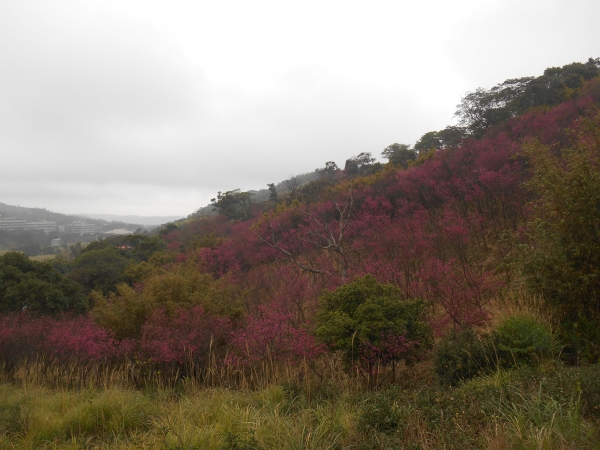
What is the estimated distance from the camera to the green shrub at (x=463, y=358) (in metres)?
4.32

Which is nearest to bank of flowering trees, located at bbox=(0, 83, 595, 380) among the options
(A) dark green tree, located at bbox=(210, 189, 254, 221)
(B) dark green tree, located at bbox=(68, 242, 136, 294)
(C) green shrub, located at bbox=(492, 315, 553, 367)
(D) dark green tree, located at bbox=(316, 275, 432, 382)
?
(D) dark green tree, located at bbox=(316, 275, 432, 382)

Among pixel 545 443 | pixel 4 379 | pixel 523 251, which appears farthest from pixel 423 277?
pixel 4 379

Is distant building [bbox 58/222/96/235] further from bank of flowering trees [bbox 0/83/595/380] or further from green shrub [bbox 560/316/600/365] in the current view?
green shrub [bbox 560/316/600/365]

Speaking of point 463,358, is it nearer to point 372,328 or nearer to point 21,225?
point 372,328

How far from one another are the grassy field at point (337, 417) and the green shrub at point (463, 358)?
323 millimetres

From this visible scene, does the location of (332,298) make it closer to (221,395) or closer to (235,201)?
(221,395)

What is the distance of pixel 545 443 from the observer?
2408 millimetres

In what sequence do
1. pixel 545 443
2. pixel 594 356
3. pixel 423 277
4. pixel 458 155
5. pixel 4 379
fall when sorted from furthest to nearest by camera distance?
pixel 458 155, pixel 423 277, pixel 4 379, pixel 594 356, pixel 545 443

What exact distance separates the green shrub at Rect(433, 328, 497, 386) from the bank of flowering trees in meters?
0.45

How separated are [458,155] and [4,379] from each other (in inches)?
672

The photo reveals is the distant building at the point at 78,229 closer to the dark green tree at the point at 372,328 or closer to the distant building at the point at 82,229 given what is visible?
the distant building at the point at 82,229

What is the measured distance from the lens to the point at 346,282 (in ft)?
26.9

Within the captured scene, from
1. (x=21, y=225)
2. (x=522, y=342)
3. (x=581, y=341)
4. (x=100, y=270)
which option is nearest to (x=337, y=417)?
(x=522, y=342)

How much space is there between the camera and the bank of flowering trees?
5742 millimetres
